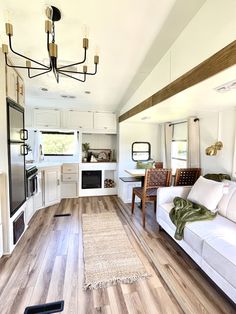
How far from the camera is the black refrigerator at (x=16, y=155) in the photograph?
89.4 inches

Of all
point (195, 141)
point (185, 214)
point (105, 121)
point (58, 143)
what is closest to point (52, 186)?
point (58, 143)

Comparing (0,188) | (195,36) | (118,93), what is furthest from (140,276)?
(118,93)

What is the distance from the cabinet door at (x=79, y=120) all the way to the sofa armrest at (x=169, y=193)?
2.67m

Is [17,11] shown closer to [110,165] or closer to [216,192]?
[216,192]

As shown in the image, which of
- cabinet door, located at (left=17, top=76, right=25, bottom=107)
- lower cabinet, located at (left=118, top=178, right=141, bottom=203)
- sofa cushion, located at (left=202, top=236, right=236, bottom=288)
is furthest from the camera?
lower cabinet, located at (left=118, top=178, right=141, bottom=203)

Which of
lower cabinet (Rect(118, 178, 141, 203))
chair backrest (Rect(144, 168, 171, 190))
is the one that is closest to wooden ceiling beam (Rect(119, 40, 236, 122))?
chair backrest (Rect(144, 168, 171, 190))

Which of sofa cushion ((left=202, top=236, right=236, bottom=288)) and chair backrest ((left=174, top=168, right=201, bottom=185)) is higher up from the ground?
chair backrest ((left=174, top=168, right=201, bottom=185))

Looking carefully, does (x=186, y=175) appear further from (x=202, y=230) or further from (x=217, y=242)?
(x=217, y=242)

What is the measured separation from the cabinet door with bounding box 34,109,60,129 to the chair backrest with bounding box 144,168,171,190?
268 centimetres

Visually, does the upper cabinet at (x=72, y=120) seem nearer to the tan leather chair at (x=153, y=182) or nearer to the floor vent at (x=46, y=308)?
the tan leather chair at (x=153, y=182)

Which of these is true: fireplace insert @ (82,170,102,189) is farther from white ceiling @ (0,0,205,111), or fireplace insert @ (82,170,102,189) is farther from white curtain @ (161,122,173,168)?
white ceiling @ (0,0,205,111)

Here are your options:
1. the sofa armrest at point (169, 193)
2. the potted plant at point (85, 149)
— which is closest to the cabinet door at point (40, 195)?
the potted plant at point (85, 149)

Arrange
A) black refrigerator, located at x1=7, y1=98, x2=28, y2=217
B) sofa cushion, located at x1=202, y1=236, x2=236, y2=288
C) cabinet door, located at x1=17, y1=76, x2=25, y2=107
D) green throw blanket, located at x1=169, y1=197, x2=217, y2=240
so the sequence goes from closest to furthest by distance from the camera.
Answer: sofa cushion, located at x1=202, y1=236, x2=236, y2=288 → green throw blanket, located at x1=169, y1=197, x2=217, y2=240 → black refrigerator, located at x1=7, y1=98, x2=28, y2=217 → cabinet door, located at x1=17, y1=76, x2=25, y2=107

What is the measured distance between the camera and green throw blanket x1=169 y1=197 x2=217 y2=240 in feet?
7.07
